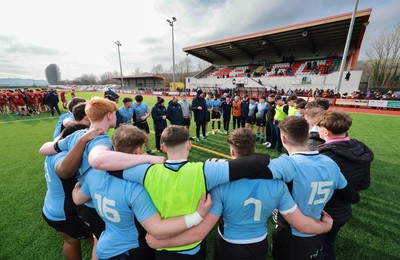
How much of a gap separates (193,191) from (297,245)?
1.22 meters

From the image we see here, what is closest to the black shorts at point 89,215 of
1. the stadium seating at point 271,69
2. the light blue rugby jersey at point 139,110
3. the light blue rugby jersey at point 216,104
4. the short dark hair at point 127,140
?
the short dark hair at point 127,140

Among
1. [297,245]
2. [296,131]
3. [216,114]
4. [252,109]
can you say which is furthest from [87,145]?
[216,114]

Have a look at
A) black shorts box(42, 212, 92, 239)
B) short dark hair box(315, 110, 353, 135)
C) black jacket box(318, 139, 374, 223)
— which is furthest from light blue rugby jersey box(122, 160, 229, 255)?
short dark hair box(315, 110, 353, 135)

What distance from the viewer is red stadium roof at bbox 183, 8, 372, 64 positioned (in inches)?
847

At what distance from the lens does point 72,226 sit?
193 centimetres

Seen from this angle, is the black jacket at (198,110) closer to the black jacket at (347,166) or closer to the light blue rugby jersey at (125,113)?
the light blue rugby jersey at (125,113)

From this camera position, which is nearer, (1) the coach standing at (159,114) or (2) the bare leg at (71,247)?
(2) the bare leg at (71,247)

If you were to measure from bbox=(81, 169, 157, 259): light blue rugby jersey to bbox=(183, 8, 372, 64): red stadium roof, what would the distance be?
88.6ft

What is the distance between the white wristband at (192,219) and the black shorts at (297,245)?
1.00 m

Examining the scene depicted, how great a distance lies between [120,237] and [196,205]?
68 cm

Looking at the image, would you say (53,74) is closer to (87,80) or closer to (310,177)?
(87,80)

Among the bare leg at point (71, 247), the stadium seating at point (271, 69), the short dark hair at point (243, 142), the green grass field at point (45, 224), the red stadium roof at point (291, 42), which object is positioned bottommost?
the green grass field at point (45, 224)

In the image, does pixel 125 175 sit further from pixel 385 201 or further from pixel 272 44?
pixel 272 44

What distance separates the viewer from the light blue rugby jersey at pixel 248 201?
137 cm
